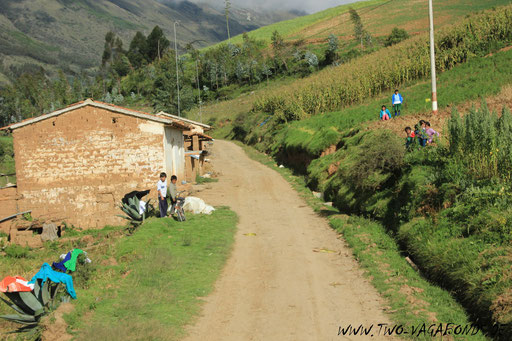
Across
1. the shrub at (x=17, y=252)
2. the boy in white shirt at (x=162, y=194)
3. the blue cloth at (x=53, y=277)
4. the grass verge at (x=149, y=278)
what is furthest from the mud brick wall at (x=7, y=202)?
the blue cloth at (x=53, y=277)

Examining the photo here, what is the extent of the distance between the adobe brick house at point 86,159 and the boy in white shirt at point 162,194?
5.15 metres

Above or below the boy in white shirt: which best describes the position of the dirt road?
below

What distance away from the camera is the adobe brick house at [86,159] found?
21312 mm

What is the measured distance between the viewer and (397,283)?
9617 mm

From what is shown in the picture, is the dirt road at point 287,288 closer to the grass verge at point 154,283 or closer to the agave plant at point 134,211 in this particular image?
the grass verge at point 154,283

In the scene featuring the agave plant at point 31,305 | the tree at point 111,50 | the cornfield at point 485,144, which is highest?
the tree at point 111,50

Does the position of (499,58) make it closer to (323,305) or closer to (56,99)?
(323,305)

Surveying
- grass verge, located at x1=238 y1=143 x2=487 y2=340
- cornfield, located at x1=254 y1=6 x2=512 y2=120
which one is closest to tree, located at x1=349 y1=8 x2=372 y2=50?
cornfield, located at x1=254 y1=6 x2=512 y2=120

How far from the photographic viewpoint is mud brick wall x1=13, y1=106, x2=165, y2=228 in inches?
839

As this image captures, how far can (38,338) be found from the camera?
7715 mm

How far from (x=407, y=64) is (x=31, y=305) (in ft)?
94.9

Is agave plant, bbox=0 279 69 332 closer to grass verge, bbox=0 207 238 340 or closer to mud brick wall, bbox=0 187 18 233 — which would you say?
grass verge, bbox=0 207 238 340

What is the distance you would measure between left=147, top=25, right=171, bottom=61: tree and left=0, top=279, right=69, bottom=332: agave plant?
372ft

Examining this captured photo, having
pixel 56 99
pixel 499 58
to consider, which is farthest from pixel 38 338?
pixel 56 99
